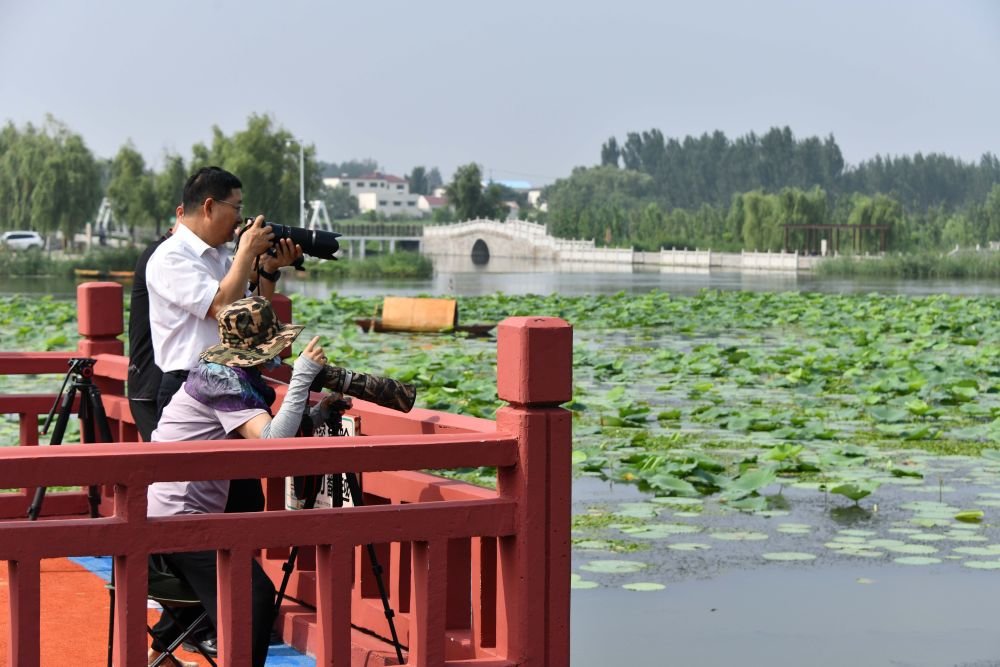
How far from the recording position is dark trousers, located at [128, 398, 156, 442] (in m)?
4.54

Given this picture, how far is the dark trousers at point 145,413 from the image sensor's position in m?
4.54

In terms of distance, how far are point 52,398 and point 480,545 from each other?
3.11 metres

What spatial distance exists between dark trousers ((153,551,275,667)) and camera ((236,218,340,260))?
0.98 meters

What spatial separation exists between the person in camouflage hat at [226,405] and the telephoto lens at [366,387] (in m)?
0.06

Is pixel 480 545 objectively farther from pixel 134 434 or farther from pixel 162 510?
pixel 134 434

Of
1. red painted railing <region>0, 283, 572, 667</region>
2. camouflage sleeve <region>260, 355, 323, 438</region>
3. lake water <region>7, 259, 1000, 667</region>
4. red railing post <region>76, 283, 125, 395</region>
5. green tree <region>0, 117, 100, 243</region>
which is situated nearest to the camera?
red painted railing <region>0, 283, 572, 667</region>

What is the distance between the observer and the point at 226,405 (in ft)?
12.3

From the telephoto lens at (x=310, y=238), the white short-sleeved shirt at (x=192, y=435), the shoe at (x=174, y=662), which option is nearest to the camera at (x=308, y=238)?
the telephoto lens at (x=310, y=238)

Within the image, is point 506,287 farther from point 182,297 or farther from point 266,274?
point 182,297

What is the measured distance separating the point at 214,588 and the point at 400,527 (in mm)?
571

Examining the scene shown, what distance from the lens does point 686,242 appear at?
99125mm

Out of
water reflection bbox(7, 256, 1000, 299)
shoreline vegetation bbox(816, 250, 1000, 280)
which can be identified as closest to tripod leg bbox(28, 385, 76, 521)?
water reflection bbox(7, 256, 1000, 299)

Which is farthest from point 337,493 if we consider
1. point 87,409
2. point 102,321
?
point 102,321

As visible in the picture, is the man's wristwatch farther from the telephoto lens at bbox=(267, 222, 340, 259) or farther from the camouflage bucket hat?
the camouflage bucket hat
